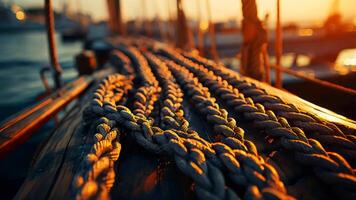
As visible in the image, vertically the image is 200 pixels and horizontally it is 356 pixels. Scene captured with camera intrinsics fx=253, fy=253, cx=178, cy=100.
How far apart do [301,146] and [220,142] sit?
33 cm

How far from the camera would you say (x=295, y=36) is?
12.3m

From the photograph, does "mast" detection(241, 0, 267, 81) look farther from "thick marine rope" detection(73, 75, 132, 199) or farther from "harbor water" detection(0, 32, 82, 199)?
"harbor water" detection(0, 32, 82, 199)

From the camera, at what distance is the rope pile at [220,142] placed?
812 mm

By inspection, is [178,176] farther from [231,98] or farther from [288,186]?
[231,98]

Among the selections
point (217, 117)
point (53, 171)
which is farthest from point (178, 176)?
point (53, 171)

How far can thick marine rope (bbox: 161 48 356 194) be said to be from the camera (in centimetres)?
86

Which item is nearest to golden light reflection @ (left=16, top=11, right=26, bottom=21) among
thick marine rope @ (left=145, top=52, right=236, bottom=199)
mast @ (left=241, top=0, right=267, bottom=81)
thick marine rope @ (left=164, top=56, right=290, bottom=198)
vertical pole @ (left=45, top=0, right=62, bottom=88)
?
vertical pole @ (left=45, top=0, right=62, bottom=88)

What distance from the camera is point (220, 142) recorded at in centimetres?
113

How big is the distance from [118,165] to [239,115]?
2.40 feet

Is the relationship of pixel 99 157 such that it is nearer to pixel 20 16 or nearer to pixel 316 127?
pixel 316 127

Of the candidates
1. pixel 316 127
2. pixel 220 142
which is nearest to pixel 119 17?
pixel 220 142

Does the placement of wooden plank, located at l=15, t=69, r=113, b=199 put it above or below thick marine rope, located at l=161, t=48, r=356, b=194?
below

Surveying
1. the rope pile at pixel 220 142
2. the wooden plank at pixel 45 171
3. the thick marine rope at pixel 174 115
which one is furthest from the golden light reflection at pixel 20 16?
the rope pile at pixel 220 142

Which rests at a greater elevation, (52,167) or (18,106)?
(52,167)
